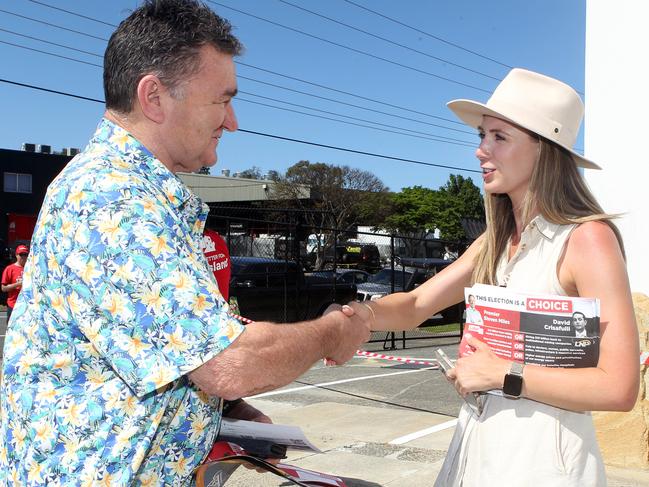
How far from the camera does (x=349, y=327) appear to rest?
2039mm

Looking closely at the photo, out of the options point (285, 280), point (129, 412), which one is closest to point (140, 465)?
point (129, 412)

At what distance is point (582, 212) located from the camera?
2.08 m

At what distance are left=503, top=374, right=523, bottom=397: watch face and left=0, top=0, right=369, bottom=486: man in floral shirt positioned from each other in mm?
518

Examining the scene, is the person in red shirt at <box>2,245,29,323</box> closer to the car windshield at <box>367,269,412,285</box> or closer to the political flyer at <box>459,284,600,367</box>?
the car windshield at <box>367,269,412,285</box>

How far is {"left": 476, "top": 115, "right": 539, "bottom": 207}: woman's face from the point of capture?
2234 mm

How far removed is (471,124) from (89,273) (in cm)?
160

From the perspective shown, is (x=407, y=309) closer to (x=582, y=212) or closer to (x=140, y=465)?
(x=582, y=212)

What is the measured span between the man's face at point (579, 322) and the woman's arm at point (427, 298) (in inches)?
25.6

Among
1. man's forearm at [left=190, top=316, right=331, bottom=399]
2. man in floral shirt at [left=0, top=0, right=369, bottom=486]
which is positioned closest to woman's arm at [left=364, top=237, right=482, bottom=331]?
man in floral shirt at [left=0, top=0, right=369, bottom=486]

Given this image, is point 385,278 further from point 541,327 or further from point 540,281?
point 541,327

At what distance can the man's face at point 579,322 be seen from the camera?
188 cm

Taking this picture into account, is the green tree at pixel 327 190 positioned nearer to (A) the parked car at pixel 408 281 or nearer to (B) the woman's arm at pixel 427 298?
(A) the parked car at pixel 408 281

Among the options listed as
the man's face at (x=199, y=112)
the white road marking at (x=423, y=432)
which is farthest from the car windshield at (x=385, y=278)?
the man's face at (x=199, y=112)

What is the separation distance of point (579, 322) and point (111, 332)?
4.02 feet
